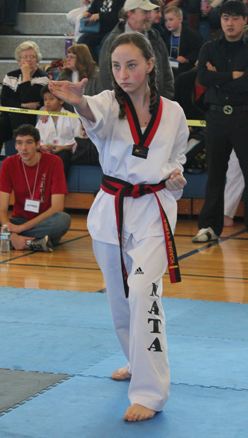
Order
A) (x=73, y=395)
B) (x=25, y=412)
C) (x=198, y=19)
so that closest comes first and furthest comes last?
(x=25, y=412)
(x=73, y=395)
(x=198, y=19)

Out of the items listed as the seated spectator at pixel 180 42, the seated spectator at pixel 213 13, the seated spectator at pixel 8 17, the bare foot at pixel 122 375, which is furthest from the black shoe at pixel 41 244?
the seated spectator at pixel 8 17

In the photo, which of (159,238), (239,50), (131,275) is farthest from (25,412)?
(239,50)

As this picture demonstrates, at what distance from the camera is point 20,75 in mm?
8367

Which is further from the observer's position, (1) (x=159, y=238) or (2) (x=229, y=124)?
(2) (x=229, y=124)

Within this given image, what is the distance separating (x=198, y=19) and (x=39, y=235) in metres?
5.35

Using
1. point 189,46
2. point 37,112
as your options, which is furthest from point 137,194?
point 189,46

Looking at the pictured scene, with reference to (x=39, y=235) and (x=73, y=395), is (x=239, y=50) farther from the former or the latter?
(x=73, y=395)

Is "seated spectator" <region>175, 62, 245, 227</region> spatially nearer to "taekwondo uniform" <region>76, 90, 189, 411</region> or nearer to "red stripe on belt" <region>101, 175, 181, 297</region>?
"taekwondo uniform" <region>76, 90, 189, 411</region>

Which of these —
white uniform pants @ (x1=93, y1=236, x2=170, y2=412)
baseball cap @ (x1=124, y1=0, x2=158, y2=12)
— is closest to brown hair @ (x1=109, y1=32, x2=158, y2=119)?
white uniform pants @ (x1=93, y1=236, x2=170, y2=412)

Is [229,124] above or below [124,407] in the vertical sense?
above

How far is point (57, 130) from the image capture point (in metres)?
8.03

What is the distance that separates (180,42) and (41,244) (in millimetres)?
4345

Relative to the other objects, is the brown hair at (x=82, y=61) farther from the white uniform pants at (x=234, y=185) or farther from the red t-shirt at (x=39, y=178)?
the red t-shirt at (x=39, y=178)

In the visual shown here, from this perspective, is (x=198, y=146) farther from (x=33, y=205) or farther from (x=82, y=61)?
(x=33, y=205)
